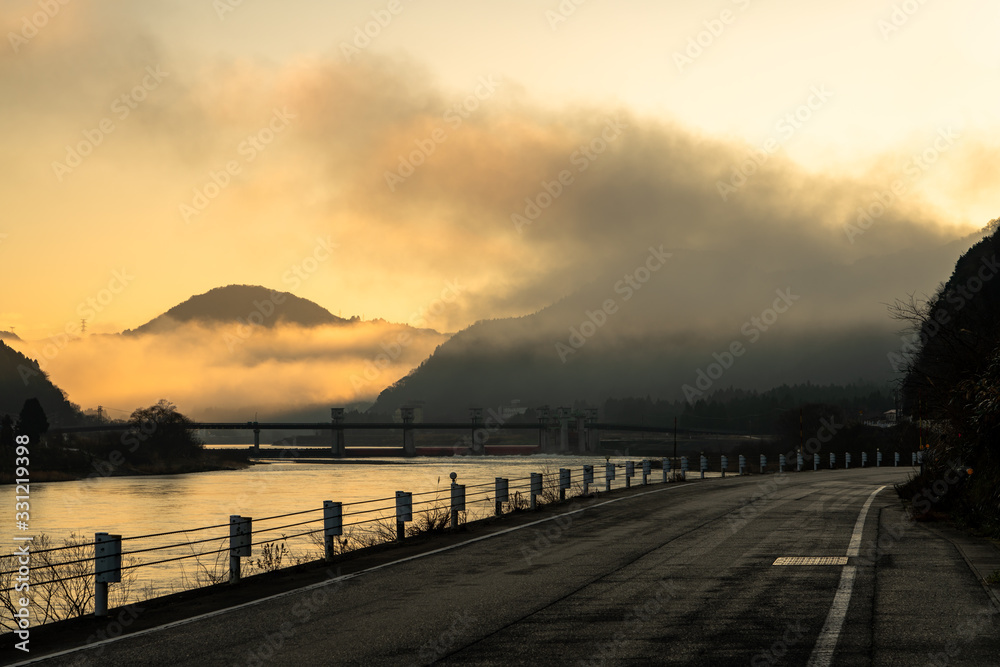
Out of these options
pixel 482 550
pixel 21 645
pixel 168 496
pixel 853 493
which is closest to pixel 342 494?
pixel 168 496

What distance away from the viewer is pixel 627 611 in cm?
1094

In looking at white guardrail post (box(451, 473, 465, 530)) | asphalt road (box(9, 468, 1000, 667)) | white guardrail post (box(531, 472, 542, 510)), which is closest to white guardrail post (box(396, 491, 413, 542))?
asphalt road (box(9, 468, 1000, 667))

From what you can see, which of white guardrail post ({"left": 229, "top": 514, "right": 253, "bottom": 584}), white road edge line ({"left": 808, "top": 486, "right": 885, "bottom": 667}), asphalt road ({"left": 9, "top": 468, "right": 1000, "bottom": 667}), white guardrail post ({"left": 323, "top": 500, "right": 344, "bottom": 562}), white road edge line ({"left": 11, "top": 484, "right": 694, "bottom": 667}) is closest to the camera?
white road edge line ({"left": 808, "top": 486, "right": 885, "bottom": 667})

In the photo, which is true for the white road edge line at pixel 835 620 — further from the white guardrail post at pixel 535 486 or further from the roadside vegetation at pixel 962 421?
the white guardrail post at pixel 535 486

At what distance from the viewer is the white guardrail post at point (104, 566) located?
1210cm

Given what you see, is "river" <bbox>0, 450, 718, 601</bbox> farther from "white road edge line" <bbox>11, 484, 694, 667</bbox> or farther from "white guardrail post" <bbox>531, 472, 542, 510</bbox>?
"white road edge line" <bbox>11, 484, 694, 667</bbox>

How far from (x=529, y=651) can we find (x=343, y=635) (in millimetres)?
2295

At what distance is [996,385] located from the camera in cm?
1744

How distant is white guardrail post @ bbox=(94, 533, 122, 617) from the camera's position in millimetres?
12102

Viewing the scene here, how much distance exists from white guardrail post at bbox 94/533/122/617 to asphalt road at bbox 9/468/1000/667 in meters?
1.79

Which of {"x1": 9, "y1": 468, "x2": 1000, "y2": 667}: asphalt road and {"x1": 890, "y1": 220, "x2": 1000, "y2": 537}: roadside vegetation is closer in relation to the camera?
{"x1": 9, "y1": 468, "x2": 1000, "y2": 667}: asphalt road

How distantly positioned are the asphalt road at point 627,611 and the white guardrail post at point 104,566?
1.79m

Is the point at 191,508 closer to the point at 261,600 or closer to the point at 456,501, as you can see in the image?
the point at 456,501

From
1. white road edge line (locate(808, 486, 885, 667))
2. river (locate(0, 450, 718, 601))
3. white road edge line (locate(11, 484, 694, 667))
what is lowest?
river (locate(0, 450, 718, 601))
